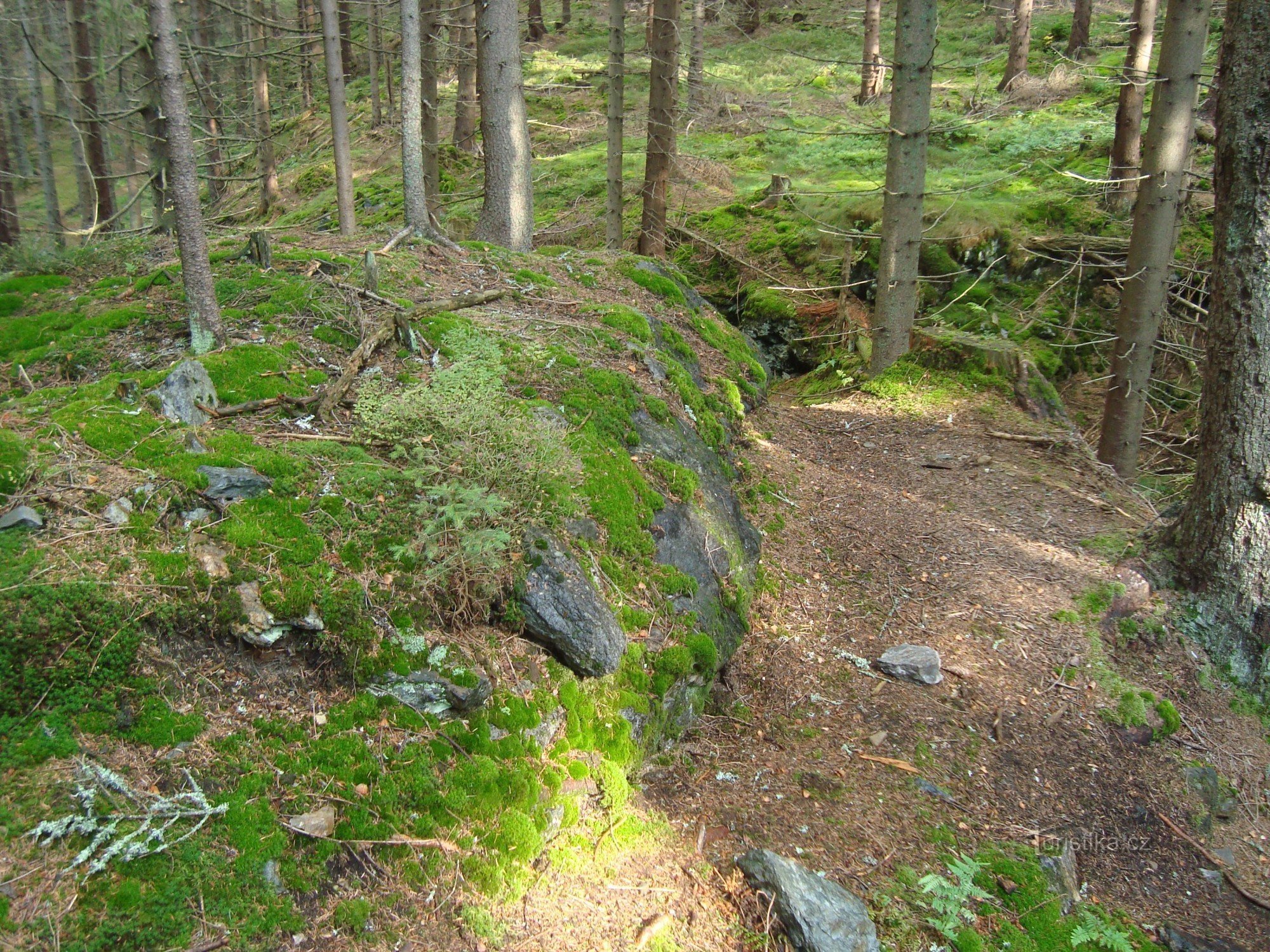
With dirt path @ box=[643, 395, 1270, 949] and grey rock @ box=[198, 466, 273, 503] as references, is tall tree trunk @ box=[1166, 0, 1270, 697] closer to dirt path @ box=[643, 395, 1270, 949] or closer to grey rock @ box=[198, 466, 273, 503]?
dirt path @ box=[643, 395, 1270, 949]

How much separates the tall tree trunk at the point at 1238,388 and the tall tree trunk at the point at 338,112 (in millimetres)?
10554

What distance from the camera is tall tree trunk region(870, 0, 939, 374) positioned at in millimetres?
9203

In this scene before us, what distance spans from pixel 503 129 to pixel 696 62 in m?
14.1

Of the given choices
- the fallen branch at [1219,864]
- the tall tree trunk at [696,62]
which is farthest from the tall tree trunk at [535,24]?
the fallen branch at [1219,864]

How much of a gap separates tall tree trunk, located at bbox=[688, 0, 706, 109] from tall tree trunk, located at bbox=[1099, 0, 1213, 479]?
13622mm

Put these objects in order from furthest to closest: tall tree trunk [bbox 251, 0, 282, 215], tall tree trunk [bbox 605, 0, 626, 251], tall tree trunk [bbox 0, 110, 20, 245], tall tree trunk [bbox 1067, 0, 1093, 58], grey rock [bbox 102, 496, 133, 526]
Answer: tall tree trunk [bbox 1067, 0, 1093, 58] → tall tree trunk [bbox 251, 0, 282, 215] → tall tree trunk [bbox 605, 0, 626, 251] → tall tree trunk [bbox 0, 110, 20, 245] → grey rock [bbox 102, 496, 133, 526]

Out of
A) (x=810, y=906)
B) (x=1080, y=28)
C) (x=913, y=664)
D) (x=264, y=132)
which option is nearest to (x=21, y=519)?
(x=810, y=906)

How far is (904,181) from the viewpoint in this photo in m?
9.62

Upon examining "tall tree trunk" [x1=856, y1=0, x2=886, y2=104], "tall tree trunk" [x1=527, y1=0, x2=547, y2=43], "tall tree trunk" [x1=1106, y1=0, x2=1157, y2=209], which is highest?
"tall tree trunk" [x1=527, y1=0, x2=547, y2=43]

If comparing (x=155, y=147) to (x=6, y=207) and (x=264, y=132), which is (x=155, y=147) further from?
(x=264, y=132)

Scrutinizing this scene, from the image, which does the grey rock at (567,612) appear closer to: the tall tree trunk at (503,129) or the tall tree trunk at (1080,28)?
the tall tree trunk at (503,129)

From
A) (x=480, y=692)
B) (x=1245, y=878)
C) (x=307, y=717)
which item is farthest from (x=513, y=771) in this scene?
(x=1245, y=878)

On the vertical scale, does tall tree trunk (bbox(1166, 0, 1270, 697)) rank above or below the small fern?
above

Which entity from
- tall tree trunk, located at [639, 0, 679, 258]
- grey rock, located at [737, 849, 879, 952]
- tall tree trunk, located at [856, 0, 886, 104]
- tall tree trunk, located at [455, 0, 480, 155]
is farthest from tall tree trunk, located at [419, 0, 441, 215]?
grey rock, located at [737, 849, 879, 952]
